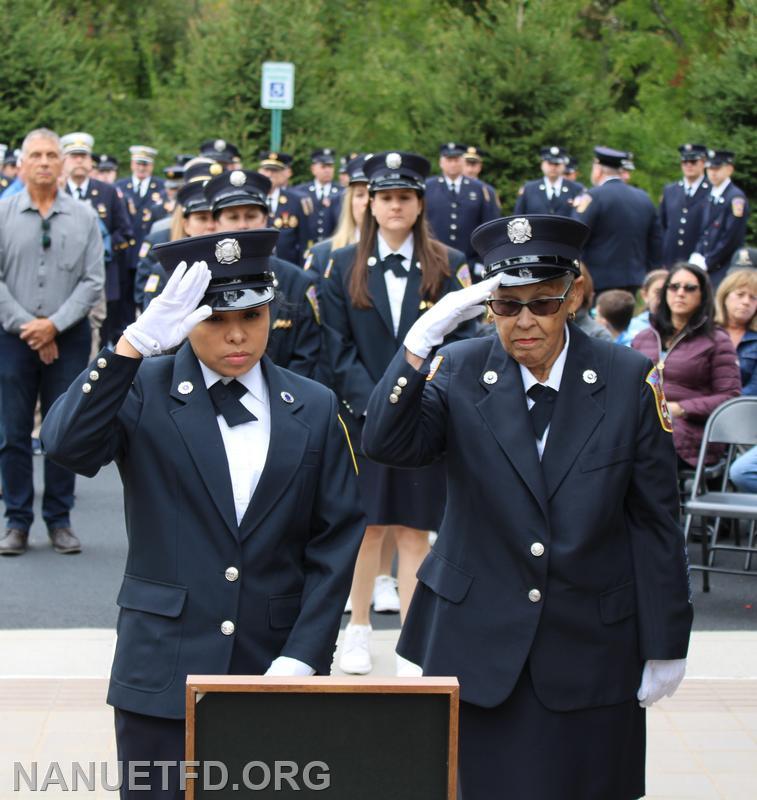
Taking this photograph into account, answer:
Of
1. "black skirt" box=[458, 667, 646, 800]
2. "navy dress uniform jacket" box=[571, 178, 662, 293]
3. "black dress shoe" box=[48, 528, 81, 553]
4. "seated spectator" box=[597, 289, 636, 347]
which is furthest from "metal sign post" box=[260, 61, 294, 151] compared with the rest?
"black skirt" box=[458, 667, 646, 800]

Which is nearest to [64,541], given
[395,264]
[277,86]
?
[395,264]

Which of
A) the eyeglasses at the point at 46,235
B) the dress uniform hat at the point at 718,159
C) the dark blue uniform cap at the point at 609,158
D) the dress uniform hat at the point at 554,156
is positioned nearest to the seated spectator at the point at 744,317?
the eyeglasses at the point at 46,235

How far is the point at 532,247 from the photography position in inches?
136

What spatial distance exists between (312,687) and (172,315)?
96 centimetres

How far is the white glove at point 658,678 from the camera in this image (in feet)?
11.4

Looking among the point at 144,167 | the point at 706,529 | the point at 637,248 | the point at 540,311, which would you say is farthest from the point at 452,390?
the point at 144,167

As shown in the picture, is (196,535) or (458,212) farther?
(458,212)

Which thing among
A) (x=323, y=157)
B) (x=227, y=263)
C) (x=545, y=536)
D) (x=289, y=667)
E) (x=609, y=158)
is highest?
(x=227, y=263)

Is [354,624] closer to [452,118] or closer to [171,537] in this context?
[171,537]

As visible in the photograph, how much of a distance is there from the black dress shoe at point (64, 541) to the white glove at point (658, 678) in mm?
5312

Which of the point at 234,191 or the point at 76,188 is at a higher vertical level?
the point at 234,191

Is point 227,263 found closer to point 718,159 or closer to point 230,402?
point 230,402

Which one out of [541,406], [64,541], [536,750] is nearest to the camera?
[536,750]

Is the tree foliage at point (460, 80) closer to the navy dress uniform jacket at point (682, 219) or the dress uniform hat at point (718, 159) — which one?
the dress uniform hat at point (718, 159)
